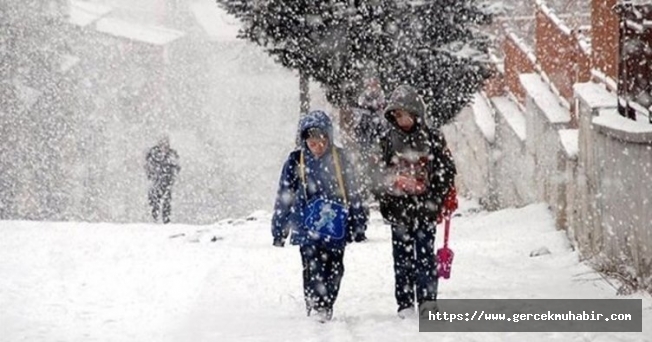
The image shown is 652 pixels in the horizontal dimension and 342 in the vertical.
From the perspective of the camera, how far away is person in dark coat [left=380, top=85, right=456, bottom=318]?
263 inches

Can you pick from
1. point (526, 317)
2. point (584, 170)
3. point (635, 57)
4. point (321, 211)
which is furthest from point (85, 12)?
point (526, 317)

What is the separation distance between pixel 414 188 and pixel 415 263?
1.62 ft

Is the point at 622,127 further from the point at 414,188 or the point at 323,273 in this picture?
the point at 323,273

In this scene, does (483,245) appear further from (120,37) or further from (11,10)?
(120,37)

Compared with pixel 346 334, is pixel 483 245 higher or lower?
lower

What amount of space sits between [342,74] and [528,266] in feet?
20.8

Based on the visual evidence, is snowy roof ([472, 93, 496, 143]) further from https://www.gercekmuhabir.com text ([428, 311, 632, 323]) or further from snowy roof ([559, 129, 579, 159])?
https://www.gercekmuhabir.com text ([428, 311, 632, 323])

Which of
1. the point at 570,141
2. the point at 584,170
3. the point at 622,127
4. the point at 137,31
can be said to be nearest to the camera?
the point at 622,127

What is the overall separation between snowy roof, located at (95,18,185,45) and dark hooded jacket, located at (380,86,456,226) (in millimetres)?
42867

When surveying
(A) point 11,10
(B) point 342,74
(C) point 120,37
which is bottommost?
(C) point 120,37

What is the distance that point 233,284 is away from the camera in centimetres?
924

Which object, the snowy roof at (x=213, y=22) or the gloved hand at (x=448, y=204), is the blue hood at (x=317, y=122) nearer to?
the gloved hand at (x=448, y=204)

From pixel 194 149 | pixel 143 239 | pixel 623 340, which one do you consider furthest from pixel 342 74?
pixel 194 149

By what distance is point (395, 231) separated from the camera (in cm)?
681
